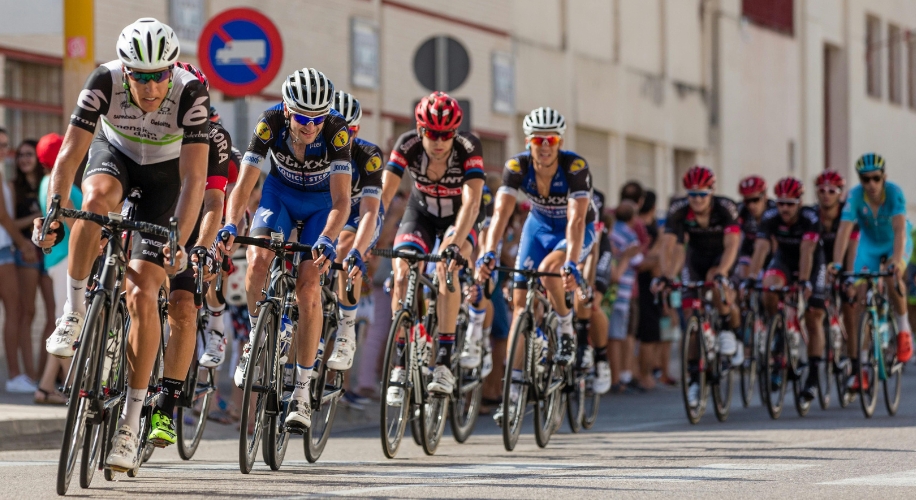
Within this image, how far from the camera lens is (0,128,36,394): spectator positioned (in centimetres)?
1330

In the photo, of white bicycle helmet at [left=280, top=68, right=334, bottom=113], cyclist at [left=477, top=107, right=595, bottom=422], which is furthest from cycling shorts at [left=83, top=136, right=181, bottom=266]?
cyclist at [left=477, top=107, right=595, bottom=422]

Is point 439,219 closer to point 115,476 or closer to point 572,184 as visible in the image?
point 572,184

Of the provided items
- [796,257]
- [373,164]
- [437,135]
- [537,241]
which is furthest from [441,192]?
[796,257]

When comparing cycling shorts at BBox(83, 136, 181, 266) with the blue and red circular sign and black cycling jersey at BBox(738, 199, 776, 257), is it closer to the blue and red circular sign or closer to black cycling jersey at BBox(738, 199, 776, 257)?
the blue and red circular sign

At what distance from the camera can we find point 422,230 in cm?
1133

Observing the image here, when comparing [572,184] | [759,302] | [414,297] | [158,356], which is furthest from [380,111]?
[158,356]

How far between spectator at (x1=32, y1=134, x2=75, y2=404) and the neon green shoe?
4.18m

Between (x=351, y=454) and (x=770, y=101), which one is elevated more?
(x=770, y=101)

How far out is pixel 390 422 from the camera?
10.2 m

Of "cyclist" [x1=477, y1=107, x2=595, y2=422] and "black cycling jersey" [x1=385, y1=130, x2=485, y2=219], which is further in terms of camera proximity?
"cyclist" [x1=477, y1=107, x2=595, y2=422]

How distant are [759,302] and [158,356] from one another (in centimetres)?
790

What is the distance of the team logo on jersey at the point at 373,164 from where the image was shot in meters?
10.1

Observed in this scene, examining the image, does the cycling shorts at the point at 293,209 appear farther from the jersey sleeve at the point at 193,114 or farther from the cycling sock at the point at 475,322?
the cycling sock at the point at 475,322

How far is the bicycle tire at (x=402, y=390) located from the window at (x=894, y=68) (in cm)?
3490
